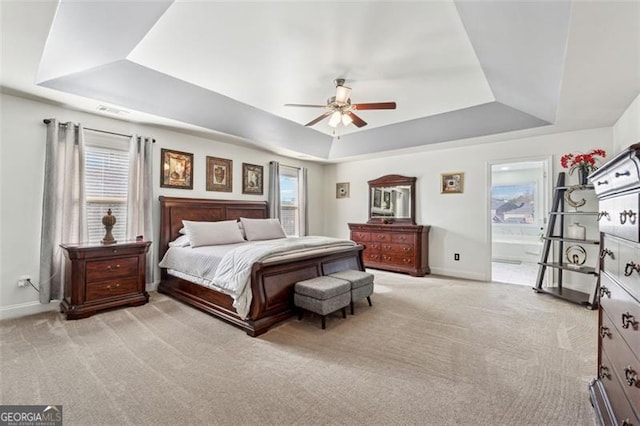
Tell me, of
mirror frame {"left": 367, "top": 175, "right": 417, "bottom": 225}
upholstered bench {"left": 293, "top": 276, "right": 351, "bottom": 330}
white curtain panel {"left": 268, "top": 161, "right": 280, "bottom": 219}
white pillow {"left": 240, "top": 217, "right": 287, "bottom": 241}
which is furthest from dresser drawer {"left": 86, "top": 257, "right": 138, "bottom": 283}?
mirror frame {"left": 367, "top": 175, "right": 417, "bottom": 225}

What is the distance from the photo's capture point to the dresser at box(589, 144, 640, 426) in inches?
44.6

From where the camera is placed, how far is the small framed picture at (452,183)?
17.3 ft

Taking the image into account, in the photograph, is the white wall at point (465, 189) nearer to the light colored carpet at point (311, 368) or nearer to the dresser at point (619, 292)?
the light colored carpet at point (311, 368)

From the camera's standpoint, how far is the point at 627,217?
1.22m

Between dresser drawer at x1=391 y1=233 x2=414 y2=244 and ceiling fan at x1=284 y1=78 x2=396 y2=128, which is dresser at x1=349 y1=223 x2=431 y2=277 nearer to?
dresser drawer at x1=391 y1=233 x2=414 y2=244

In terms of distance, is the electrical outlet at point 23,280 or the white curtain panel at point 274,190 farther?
the white curtain panel at point 274,190

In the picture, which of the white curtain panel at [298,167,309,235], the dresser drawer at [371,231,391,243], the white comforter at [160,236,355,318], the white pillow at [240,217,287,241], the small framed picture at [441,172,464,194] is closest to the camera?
the white comforter at [160,236,355,318]

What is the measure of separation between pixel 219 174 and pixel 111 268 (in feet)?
7.52

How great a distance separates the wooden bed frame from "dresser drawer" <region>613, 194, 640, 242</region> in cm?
251

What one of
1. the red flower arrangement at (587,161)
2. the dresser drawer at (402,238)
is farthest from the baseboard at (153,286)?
the red flower arrangement at (587,161)

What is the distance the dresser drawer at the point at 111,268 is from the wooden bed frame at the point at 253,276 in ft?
1.97

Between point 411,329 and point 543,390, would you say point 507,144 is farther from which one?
point 543,390

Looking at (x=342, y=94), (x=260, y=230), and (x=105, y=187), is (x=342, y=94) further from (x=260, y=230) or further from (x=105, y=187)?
(x=105, y=187)

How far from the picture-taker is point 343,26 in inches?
97.2
